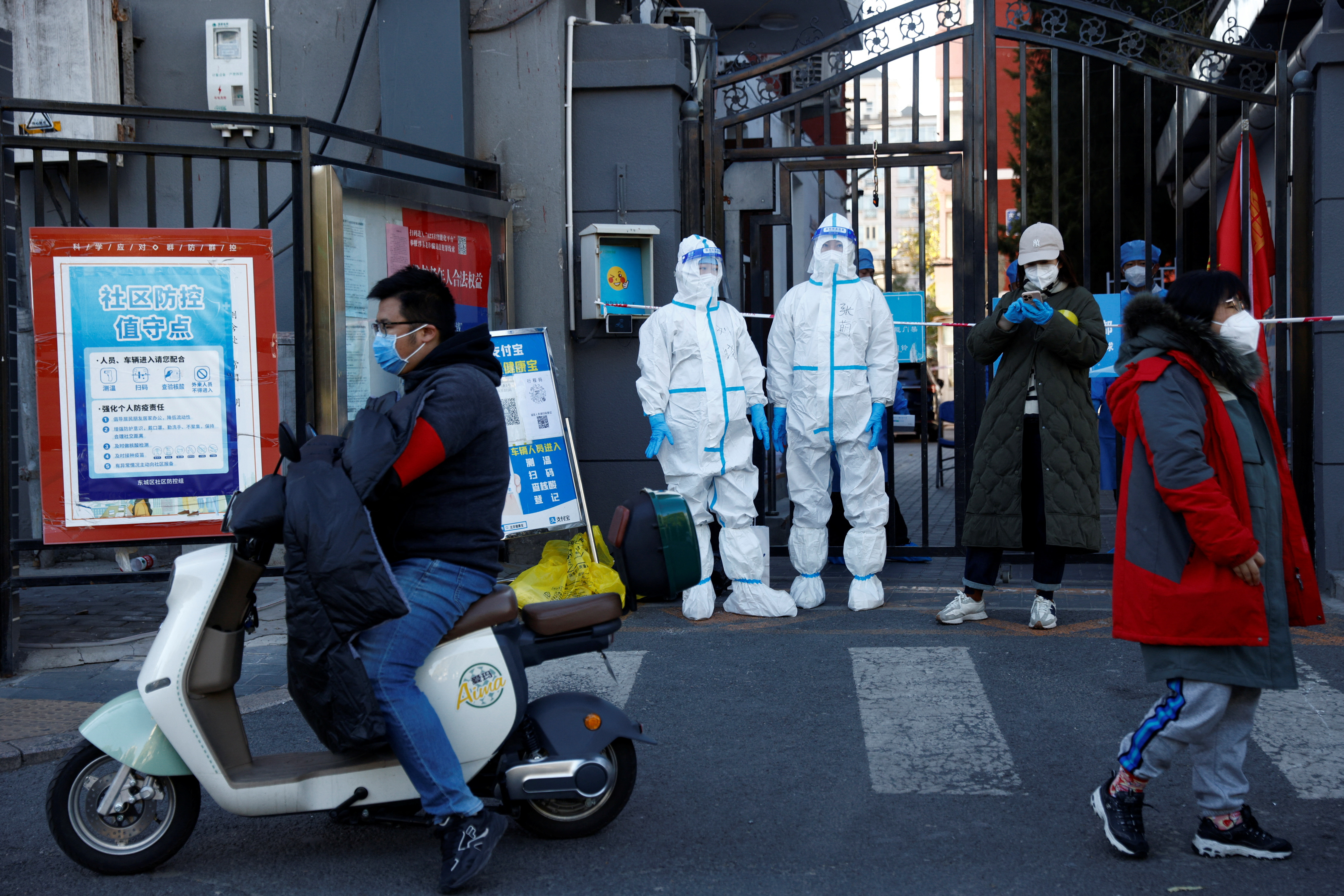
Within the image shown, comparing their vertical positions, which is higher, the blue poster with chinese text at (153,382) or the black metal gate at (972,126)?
the black metal gate at (972,126)

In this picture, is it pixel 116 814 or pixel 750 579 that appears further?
pixel 750 579

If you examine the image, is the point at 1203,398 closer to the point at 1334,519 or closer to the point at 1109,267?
the point at 1334,519

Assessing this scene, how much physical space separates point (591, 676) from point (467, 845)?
7.59 feet

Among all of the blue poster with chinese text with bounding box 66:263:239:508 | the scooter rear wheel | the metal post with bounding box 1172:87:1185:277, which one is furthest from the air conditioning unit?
the scooter rear wheel

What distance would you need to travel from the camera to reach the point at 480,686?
11.5 ft

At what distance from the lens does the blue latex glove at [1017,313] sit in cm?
609

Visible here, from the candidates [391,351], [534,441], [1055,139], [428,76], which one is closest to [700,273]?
[534,441]

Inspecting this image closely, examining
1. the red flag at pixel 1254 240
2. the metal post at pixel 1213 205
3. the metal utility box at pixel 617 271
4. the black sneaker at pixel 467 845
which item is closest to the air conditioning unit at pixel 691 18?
the metal utility box at pixel 617 271

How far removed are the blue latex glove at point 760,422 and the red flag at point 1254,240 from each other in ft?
9.46

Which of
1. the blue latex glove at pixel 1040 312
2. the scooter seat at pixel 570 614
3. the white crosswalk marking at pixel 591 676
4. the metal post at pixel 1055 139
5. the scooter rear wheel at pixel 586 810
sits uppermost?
the metal post at pixel 1055 139

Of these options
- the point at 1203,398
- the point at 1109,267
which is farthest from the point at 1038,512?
the point at 1109,267

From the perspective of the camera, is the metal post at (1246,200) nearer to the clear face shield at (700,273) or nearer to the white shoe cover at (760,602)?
the clear face shield at (700,273)

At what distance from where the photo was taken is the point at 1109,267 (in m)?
17.7

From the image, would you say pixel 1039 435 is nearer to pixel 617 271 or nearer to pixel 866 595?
pixel 866 595
